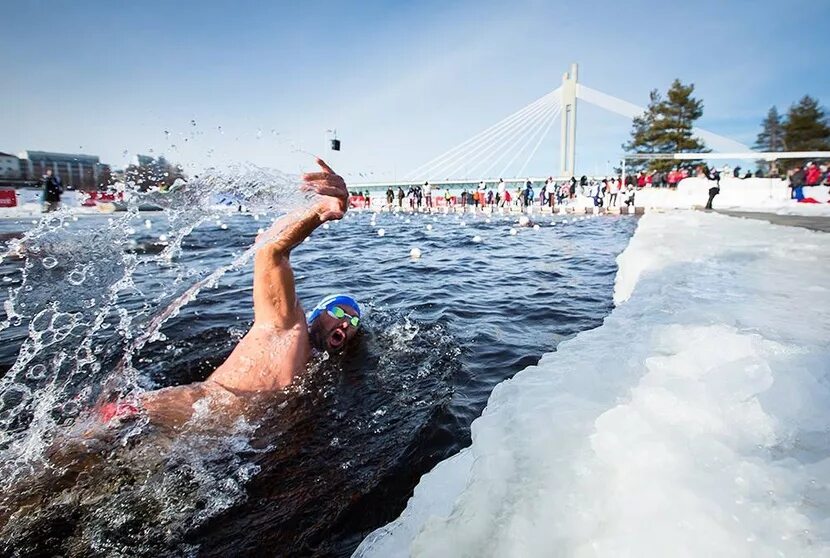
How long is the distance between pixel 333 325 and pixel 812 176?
22299 millimetres

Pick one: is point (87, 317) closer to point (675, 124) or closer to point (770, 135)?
point (675, 124)

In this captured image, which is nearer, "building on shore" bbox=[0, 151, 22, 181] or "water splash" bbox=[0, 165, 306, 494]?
"water splash" bbox=[0, 165, 306, 494]

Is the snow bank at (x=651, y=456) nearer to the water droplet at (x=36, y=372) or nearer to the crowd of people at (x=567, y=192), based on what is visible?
the water droplet at (x=36, y=372)

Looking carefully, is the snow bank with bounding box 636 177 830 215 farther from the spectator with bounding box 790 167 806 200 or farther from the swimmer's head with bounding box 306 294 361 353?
the swimmer's head with bounding box 306 294 361 353

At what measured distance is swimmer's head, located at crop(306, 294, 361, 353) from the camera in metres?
3.68

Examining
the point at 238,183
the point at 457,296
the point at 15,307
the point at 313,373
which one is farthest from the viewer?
the point at 457,296

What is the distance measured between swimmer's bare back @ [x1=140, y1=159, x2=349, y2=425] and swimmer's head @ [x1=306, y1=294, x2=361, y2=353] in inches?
28.0

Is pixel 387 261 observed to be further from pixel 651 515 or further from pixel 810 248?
pixel 651 515

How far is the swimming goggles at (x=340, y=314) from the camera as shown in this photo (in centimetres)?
381

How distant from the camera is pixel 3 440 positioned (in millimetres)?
2396

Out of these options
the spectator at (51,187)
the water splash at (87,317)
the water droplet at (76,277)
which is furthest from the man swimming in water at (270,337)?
the spectator at (51,187)

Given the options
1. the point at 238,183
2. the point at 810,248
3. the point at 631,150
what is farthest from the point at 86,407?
the point at 631,150

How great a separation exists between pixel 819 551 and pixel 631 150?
2377 inches

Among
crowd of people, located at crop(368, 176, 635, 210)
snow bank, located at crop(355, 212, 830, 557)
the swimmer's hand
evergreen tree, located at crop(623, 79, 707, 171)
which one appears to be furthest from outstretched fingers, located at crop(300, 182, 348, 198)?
evergreen tree, located at crop(623, 79, 707, 171)
